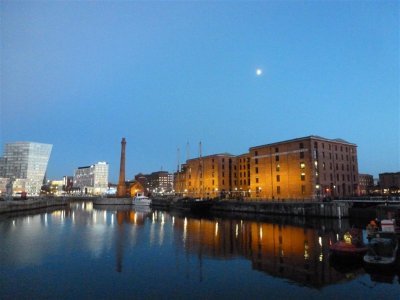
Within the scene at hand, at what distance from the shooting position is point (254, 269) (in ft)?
83.0

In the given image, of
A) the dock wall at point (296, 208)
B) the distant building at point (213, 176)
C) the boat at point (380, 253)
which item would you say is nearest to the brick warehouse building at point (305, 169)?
the dock wall at point (296, 208)

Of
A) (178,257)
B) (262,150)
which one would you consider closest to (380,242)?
(178,257)

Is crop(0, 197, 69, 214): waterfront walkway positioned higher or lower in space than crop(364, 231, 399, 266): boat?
higher

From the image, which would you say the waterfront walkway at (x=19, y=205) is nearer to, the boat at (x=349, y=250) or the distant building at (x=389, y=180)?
the boat at (x=349, y=250)

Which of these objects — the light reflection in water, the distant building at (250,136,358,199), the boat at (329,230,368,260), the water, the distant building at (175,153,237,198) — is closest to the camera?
the water

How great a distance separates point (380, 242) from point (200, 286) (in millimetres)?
15706

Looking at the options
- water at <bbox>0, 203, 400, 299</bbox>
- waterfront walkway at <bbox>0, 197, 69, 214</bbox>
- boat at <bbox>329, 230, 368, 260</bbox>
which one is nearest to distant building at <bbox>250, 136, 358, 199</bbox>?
water at <bbox>0, 203, 400, 299</bbox>

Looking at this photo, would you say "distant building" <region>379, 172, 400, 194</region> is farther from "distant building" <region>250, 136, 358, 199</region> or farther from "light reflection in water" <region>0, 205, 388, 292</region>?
"light reflection in water" <region>0, 205, 388, 292</region>

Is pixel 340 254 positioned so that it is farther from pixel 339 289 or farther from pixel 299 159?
pixel 299 159

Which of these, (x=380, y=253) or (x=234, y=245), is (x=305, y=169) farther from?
(x=380, y=253)

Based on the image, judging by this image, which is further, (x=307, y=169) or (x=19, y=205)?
(x=19, y=205)

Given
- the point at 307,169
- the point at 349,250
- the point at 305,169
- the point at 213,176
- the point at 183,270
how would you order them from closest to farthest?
1. the point at 183,270
2. the point at 349,250
3. the point at 307,169
4. the point at 305,169
5. the point at 213,176

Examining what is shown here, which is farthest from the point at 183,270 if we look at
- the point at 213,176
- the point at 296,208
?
the point at 213,176

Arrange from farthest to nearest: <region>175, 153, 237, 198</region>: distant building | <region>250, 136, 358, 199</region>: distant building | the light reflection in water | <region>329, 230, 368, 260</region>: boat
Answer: <region>175, 153, 237, 198</region>: distant building, <region>250, 136, 358, 199</region>: distant building, <region>329, 230, 368, 260</region>: boat, the light reflection in water
